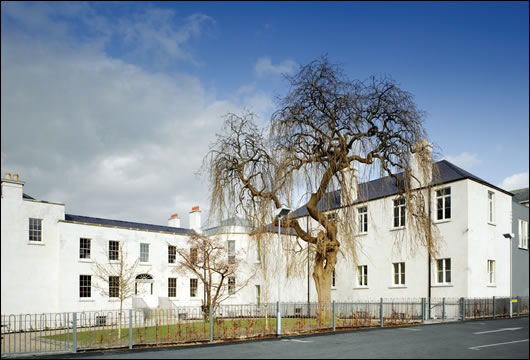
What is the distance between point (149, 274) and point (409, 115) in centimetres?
2382

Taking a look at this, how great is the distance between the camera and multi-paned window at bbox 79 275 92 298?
31.8m

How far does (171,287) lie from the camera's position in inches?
1451

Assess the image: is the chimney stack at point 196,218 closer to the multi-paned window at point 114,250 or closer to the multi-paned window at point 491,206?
the multi-paned window at point 114,250

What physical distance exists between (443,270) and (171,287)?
20.5 m

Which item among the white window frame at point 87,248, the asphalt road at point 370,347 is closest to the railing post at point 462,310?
the asphalt road at point 370,347

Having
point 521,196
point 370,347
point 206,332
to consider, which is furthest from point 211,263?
point 521,196

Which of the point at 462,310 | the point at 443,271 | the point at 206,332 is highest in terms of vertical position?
the point at 443,271

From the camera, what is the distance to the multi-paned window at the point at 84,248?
106ft

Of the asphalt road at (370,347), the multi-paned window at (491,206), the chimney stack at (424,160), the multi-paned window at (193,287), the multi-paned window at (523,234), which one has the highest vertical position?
the chimney stack at (424,160)

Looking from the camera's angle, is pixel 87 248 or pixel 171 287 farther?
pixel 171 287

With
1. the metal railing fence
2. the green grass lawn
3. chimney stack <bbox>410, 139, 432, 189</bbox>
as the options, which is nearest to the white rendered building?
the metal railing fence

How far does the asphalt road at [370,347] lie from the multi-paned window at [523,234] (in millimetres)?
15869

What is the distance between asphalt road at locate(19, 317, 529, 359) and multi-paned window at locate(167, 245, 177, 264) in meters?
21.6

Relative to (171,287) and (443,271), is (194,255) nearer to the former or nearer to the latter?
(171,287)
